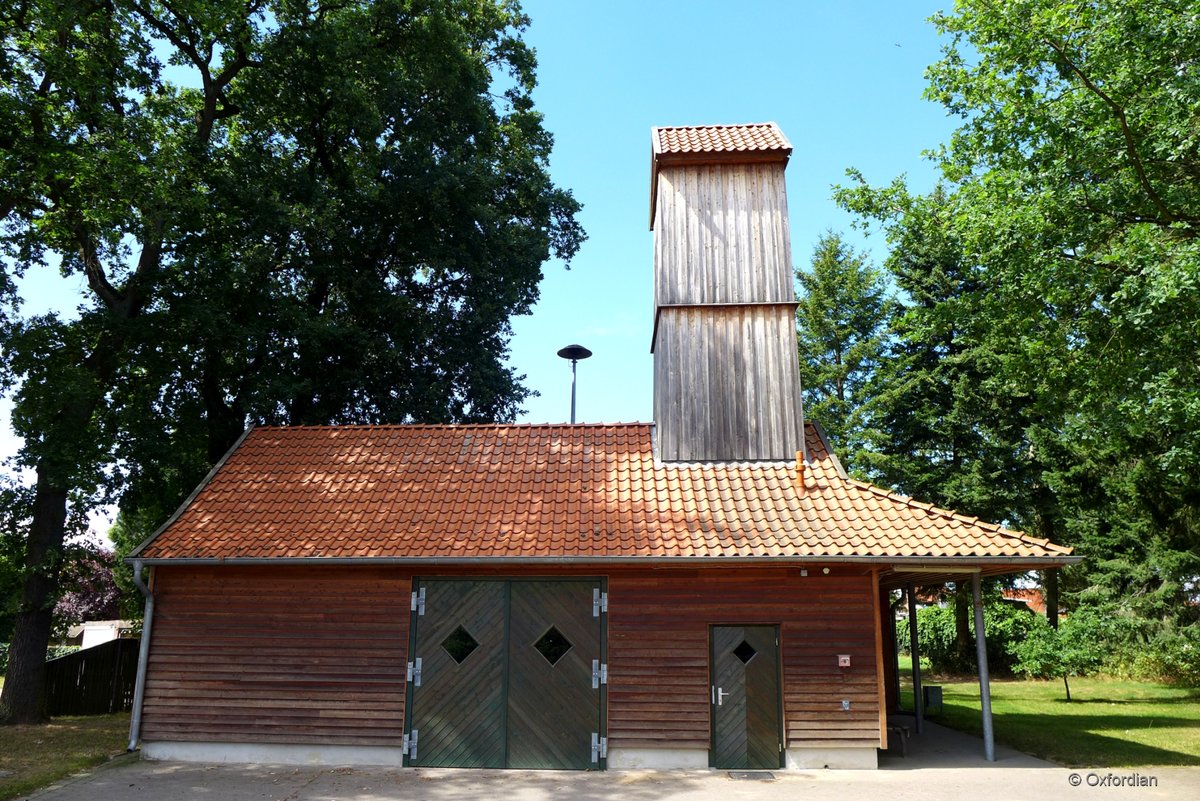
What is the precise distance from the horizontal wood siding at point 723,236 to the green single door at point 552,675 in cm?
557

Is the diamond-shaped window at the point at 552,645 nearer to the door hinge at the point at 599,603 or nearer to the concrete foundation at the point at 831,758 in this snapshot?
the door hinge at the point at 599,603

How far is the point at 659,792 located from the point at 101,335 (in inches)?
547

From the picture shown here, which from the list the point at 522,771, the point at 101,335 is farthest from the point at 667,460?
the point at 101,335

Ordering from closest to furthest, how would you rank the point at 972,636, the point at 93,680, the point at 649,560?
the point at 649,560 < the point at 93,680 < the point at 972,636

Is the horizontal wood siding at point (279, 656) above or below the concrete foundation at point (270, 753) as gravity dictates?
above

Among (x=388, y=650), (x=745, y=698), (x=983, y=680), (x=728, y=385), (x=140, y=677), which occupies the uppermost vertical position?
(x=728, y=385)

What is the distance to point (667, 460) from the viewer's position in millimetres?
12961

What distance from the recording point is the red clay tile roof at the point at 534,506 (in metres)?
10.4

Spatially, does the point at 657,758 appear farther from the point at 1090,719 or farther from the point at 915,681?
the point at 1090,719

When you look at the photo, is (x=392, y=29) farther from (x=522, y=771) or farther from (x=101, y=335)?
(x=522, y=771)

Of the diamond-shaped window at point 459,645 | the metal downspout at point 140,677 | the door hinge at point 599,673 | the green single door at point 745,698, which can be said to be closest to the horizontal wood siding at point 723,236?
the green single door at point 745,698

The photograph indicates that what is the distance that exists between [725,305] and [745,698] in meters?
6.39

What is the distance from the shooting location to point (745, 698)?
34.1 ft

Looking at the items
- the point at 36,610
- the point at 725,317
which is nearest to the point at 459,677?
the point at 725,317
